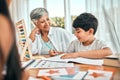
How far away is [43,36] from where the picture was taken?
6.15ft

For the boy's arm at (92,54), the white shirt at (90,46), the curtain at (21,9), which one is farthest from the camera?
the curtain at (21,9)

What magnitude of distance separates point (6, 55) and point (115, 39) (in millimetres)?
549

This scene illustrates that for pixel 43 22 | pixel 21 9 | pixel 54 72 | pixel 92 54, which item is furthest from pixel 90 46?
pixel 21 9

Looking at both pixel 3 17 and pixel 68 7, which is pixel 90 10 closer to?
pixel 68 7

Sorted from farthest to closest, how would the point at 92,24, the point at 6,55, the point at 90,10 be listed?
the point at 90,10 → the point at 92,24 → the point at 6,55

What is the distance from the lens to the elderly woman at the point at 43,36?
173 cm

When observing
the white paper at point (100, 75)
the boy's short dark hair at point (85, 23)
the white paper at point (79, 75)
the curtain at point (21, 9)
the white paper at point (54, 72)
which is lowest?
the white paper at point (100, 75)

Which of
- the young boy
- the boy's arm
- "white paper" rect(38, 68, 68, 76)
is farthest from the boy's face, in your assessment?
"white paper" rect(38, 68, 68, 76)

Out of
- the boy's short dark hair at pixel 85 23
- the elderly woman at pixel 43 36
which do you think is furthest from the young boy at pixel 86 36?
the elderly woman at pixel 43 36

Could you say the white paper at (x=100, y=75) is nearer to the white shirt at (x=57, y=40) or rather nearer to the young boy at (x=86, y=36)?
the young boy at (x=86, y=36)

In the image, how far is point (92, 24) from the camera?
161 cm

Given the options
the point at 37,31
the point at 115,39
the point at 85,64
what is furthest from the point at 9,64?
the point at 37,31

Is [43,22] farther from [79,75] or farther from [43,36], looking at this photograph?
[79,75]

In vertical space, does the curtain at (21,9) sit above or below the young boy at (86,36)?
above
